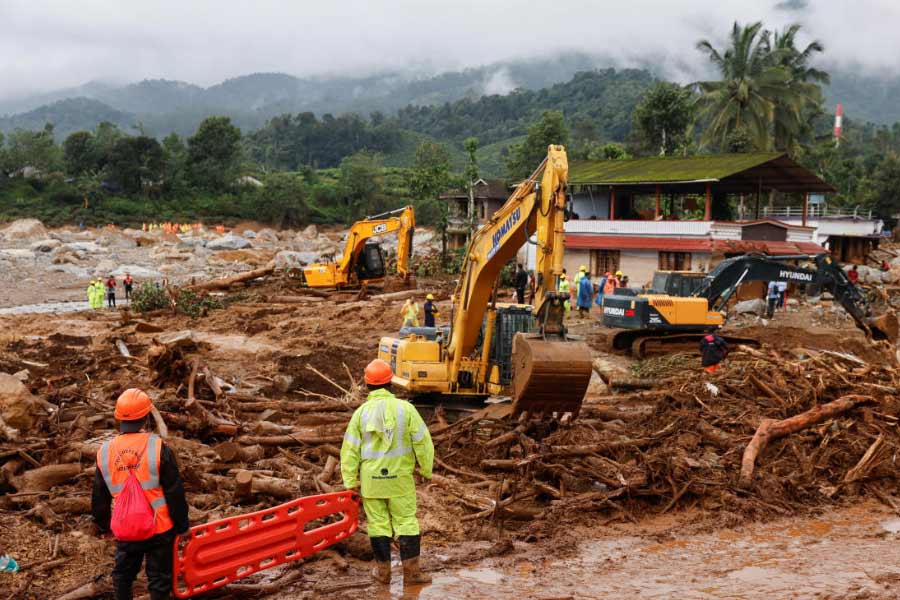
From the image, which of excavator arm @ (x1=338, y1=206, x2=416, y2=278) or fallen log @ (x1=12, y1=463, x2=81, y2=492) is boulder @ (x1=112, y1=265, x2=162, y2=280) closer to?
excavator arm @ (x1=338, y1=206, x2=416, y2=278)

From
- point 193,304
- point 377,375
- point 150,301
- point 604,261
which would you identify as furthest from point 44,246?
point 377,375

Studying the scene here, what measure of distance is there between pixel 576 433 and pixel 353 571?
3.87 m

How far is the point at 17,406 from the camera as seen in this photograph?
28.2 feet

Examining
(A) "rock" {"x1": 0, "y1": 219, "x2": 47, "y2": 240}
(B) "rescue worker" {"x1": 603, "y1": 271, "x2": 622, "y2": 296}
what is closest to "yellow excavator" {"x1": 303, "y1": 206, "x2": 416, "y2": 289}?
(B) "rescue worker" {"x1": 603, "y1": 271, "x2": 622, "y2": 296}

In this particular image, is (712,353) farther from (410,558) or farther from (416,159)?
(416,159)

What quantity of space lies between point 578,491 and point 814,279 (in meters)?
10.9

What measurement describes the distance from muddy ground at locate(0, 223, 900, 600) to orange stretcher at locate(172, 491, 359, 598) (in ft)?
0.73

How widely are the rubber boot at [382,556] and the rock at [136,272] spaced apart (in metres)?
32.6

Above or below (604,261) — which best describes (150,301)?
below

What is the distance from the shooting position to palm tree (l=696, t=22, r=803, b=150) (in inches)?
1604

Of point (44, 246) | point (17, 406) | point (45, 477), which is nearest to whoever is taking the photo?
point (45, 477)

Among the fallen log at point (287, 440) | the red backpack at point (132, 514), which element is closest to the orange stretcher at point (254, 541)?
the red backpack at point (132, 514)

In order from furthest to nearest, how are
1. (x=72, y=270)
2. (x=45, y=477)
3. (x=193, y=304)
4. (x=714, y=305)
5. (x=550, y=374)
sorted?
(x=72, y=270)
(x=193, y=304)
(x=714, y=305)
(x=550, y=374)
(x=45, y=477)

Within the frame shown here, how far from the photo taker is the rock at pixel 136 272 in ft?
118
